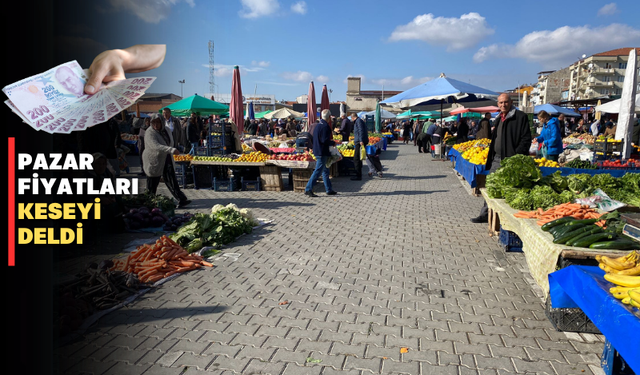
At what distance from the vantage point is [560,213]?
466 cm

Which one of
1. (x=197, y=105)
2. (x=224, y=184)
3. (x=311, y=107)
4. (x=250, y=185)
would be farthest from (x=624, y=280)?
(x=311, y=107)

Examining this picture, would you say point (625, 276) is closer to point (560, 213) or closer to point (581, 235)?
point (581, 235)

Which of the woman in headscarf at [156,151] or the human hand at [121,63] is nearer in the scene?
the human hand at [121,63]

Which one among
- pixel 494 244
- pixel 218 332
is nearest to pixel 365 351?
pixel 218 332

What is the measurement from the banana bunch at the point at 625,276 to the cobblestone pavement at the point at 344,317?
713 mm

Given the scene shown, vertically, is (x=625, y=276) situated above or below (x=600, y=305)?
above

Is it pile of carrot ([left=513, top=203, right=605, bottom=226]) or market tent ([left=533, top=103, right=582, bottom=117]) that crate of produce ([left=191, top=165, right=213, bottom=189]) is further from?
market tent ([left=533, top=103, right=582, bottom=117])

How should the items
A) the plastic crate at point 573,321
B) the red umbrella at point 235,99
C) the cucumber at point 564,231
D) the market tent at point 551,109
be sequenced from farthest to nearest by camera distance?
the market tent at point 551,109 < the red umbrella at point 235,99 < the cucumber at point 564,231 < the plastic crate at point 573,321

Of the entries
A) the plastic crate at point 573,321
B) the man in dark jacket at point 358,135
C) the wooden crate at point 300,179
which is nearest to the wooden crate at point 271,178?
the wooden crate at point 300,179

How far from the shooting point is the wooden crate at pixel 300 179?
10.8 metres

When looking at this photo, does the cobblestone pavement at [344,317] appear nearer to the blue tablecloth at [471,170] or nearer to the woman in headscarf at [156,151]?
the woman in headscarf at [156,151]

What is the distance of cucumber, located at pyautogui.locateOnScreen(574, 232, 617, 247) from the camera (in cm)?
364

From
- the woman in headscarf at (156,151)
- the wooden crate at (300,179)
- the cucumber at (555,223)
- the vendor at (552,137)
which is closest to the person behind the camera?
the cucumber at (555,223)

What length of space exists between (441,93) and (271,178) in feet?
18.7
